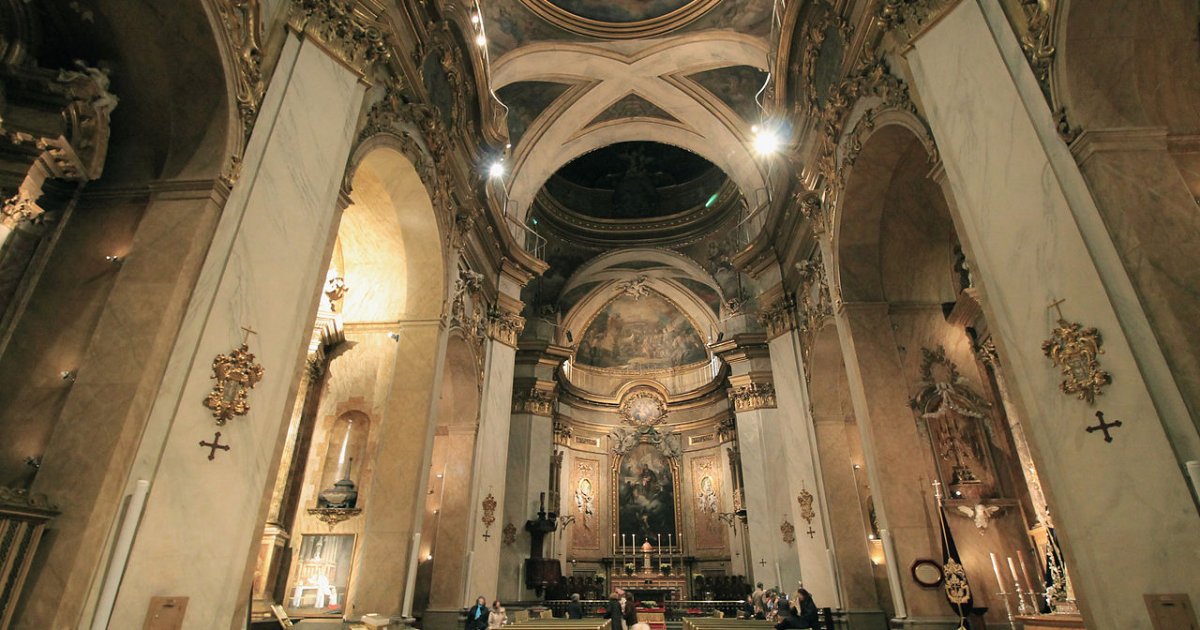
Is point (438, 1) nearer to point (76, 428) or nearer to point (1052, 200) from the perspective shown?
point (76, 428)

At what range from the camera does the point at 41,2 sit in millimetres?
4852

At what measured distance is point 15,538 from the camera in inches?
146

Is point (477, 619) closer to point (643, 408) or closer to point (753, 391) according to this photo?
point (753, 391)

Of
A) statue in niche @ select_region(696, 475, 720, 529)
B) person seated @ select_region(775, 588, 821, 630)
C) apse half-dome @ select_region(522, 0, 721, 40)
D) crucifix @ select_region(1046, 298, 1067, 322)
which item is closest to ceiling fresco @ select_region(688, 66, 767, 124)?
apse half-dome @ select_region(522, 0, 721, 40)

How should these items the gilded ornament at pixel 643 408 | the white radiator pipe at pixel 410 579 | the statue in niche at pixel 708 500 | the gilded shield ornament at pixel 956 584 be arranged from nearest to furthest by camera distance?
the gilded shield ornament at pixel 956 584 → the white radiator pipe at pixel 410 579 → the statue in niche at pixel 708 500 → the gilded ornament at pixel 643 408

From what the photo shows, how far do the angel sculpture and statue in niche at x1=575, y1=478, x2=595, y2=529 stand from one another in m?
16.5

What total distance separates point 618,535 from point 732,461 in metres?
5.35

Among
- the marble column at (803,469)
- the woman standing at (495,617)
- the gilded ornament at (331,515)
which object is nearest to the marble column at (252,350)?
the gilded ornament at (331,515)

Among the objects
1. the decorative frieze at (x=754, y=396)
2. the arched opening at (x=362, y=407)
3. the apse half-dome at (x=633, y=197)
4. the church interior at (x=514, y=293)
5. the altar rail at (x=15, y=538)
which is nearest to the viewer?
the altar rail at (x=15, y=538)

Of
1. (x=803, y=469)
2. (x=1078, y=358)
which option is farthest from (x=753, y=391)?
(x=1078, y=358)

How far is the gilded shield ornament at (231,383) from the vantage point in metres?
4.61

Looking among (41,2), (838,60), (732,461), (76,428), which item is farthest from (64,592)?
(732,461)

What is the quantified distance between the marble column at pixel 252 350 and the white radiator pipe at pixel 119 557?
0.04m

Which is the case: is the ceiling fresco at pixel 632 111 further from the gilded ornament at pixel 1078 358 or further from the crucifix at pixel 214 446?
the crucifix at pixel 214 446
